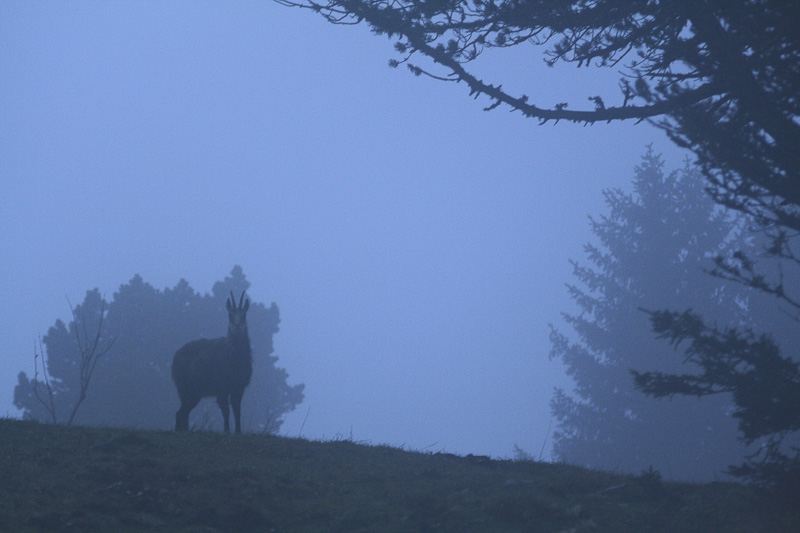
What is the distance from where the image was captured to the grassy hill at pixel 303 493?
6.70 metres

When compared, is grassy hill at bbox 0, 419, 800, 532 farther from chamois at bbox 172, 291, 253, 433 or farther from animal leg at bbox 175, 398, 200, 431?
animal leg at bbox 175, 398, 200, 431

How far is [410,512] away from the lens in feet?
23.8

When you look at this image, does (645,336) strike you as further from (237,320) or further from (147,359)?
(237,320)

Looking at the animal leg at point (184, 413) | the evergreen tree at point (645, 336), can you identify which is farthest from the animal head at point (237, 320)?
the evergreen tree at point (645, 336)

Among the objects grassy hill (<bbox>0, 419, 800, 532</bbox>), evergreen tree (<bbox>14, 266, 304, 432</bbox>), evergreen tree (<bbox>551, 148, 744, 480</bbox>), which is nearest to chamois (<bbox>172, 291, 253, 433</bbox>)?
grassy hill (<bbox>0, 419, 800, 532</bbox>)

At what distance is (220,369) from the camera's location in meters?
14.0

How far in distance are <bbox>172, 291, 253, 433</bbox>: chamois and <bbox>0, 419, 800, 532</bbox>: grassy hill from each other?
4.35m

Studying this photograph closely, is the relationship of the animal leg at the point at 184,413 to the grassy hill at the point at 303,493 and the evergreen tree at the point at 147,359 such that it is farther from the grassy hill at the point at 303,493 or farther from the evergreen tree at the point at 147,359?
the evergreen tree at the point at 147,359

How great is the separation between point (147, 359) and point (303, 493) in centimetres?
2905

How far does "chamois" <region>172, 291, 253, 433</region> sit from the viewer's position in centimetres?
1382

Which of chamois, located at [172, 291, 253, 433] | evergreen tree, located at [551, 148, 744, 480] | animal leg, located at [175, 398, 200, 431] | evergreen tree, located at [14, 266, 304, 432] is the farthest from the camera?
evergreen tree, located at [14, 266, 304, 432]

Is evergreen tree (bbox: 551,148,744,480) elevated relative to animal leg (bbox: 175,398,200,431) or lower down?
elevated

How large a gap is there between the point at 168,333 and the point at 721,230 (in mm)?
27254

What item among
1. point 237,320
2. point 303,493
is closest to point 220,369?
point 237,320
